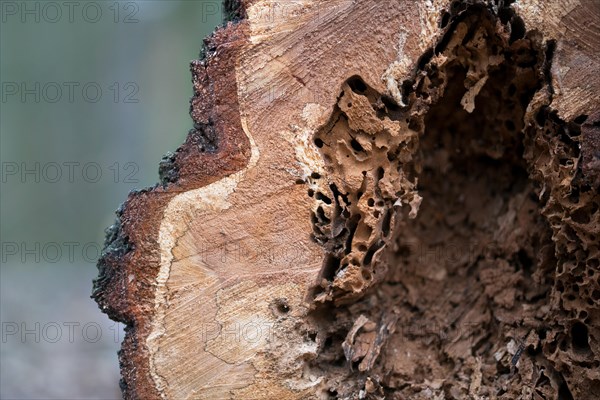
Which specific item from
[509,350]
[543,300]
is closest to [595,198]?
[543,300]

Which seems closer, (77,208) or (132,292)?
(132,292)

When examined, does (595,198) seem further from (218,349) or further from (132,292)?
(132,292)

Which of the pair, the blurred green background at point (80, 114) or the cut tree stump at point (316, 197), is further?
the blurred green background at point (80, 114)

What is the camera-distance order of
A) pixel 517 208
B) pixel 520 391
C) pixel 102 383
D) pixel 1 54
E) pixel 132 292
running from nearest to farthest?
pixel 132 292, pixel 520 391, pixel 517 208, pixel 102 383, pixel 1 54

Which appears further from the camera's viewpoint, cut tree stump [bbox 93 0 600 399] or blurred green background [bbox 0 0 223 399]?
blurred green background [bbox 0 0 223 399]
